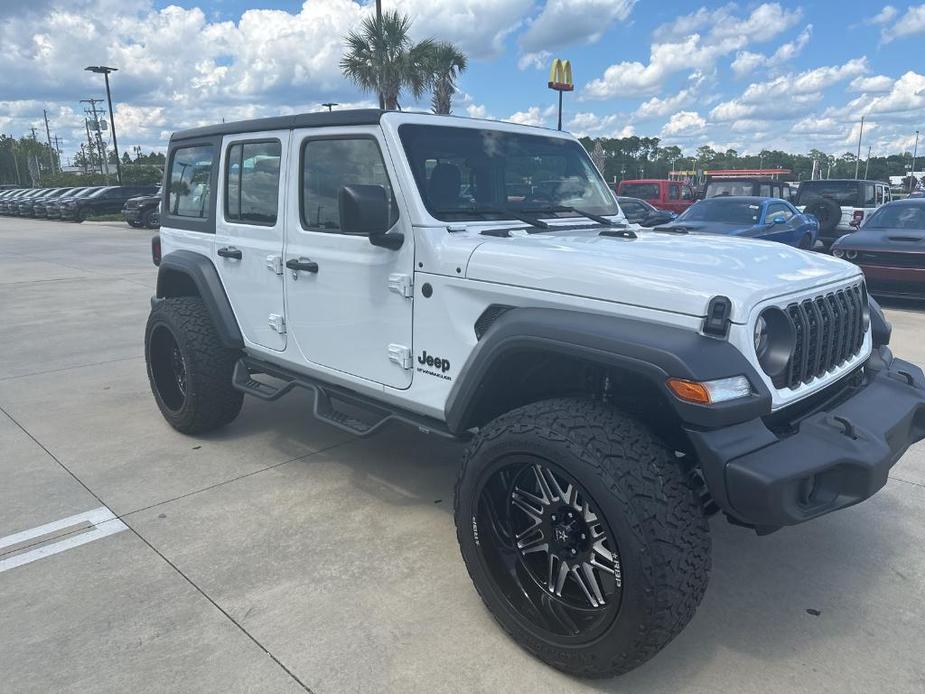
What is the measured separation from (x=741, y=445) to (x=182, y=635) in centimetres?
215

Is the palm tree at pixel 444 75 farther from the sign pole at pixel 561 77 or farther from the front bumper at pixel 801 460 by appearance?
the front bumper at pixel 801 460

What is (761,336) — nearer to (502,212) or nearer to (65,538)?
(502,212)

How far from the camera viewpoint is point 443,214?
3158mm

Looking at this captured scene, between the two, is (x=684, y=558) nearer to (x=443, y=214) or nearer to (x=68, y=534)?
(x=443, y=214)

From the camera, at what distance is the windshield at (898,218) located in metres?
9.71

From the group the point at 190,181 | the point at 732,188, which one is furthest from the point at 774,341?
the point at 732,188

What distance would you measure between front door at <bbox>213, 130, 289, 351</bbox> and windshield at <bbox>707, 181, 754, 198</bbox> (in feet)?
46.2

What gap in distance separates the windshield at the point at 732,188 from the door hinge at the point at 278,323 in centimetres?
1432

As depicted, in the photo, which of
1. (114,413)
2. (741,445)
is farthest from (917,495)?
(114,413)

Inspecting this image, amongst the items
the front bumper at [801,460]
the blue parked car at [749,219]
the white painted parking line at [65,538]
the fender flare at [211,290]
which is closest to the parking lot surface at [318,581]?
the white painted parking line at [65,538]

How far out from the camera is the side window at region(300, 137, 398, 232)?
332 cm

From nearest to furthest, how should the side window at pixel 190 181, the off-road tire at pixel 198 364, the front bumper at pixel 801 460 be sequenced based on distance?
1. the front bumper at pixel 801 460
2. the off-road tire at pixel 198 364
3. the side window at pixel 190 181

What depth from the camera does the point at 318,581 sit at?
3.07m

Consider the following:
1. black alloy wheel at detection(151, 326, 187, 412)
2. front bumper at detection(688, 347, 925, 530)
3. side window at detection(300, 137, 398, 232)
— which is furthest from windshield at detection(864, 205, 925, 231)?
black alloy wheel at detection(151, 326, 187, 412)
